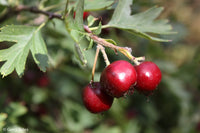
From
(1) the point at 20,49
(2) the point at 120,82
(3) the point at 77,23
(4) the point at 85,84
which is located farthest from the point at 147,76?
(4) the point at 85,84

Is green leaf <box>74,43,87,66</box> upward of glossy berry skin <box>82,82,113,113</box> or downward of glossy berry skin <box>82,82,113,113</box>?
upward

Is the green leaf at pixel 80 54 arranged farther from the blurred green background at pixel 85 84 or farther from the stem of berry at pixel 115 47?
the blurred green background at pixel 85 84

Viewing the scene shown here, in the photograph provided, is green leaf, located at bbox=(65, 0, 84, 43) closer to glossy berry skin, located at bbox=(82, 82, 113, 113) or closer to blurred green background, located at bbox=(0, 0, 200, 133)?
glossy berry skin, located at bbox=(82, 82, 113, 113)

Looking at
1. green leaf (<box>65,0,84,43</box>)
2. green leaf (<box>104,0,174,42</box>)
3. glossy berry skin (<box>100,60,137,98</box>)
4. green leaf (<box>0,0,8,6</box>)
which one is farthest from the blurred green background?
glossy berry skin (<box>100,60,137,98</box>)

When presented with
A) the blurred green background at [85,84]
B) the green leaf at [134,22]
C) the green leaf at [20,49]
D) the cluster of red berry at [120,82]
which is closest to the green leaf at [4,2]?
the green leaf at [20,49]

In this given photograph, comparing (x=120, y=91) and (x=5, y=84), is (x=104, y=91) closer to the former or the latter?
(x=120, y=91)

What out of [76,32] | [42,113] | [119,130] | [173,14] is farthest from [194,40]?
[76,32]

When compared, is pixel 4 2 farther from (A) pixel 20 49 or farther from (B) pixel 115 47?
(B) pixel 115 47
